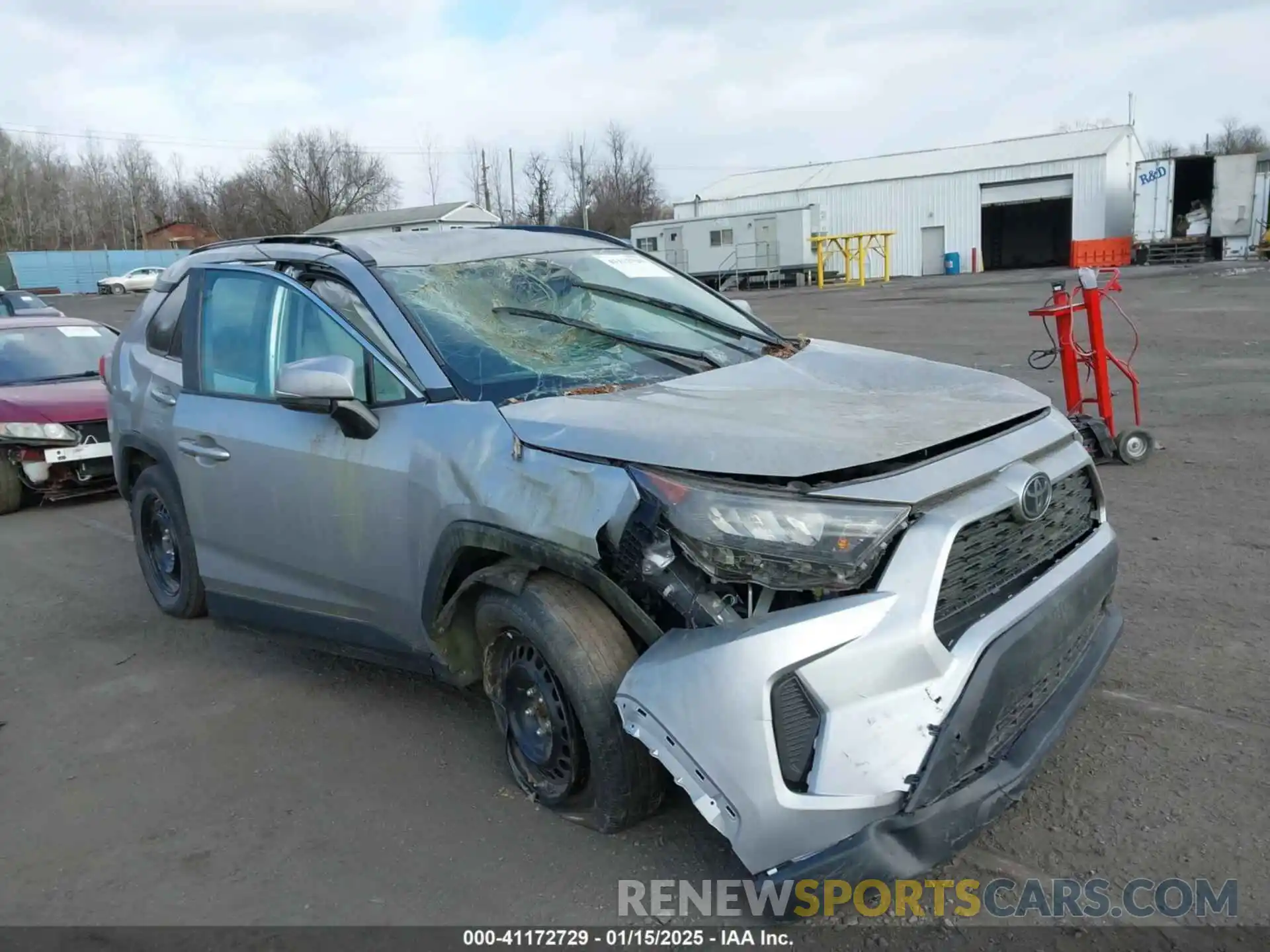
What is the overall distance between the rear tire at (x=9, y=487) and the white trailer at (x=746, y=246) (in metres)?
34.9

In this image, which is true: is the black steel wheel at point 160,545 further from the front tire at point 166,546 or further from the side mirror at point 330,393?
the side mirror at point 330,393

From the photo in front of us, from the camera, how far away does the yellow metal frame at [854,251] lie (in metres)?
40.8

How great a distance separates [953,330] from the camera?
58.6ft

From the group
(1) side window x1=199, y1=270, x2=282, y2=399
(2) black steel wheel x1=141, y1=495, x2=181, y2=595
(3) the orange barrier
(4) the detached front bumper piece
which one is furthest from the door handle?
(3) the orange barrier

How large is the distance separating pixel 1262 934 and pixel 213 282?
4603mm

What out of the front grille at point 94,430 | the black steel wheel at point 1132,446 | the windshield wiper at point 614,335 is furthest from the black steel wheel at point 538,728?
the front grille at point 94,430

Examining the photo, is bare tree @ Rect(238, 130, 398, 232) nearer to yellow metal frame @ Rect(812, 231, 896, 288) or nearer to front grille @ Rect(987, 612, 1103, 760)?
yellow metal frame @ Rect(812, 231, 896, 288)

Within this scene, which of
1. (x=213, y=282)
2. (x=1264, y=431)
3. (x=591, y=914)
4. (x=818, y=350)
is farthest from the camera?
(x=1264, y=431)

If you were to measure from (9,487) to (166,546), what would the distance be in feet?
13.1

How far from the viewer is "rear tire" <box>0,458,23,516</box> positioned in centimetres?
826

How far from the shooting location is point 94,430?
27.3ft

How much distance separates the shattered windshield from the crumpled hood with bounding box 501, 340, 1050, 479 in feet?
0.65

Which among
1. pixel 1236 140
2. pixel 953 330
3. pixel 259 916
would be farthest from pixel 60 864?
pixel 1236 140

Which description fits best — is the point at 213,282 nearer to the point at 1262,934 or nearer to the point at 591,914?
the point at 591,914
